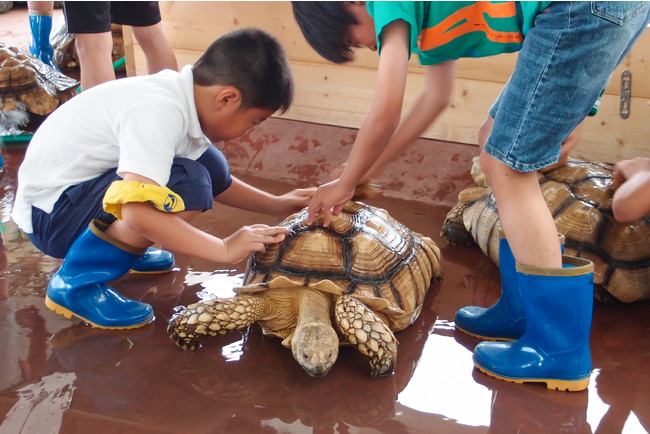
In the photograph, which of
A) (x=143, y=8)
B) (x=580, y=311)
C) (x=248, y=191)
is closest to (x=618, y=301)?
(x=580, y=311)

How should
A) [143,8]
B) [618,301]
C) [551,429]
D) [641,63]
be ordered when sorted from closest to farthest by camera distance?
[551,429] < [618,301] < [641,63] < [143,8]

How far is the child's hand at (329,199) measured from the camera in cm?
185

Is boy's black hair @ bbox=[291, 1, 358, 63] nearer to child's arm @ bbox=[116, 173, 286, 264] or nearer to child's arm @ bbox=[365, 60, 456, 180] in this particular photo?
child's arm @ bbox=[365, 60, 456, 180]

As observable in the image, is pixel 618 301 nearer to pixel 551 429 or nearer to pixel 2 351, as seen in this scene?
pixel 551 429

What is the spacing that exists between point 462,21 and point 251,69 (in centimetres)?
65

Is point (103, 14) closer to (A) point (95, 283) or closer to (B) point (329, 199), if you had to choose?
(A) point (95, 283)

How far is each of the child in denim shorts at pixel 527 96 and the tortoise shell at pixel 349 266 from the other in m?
0.24

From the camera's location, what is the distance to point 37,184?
6.59 feet

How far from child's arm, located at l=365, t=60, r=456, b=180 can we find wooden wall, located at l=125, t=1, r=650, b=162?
126cm

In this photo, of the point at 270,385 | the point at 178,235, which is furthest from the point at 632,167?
the point at 178,235

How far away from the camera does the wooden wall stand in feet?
9.77

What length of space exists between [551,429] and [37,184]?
1.71 m

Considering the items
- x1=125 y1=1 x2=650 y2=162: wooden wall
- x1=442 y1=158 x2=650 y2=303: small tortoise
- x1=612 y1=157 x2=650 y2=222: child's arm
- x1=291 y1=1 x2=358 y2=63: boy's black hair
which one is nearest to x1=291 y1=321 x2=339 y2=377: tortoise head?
x1=291 y1=1 x2=358 y2=63: boy's black hair

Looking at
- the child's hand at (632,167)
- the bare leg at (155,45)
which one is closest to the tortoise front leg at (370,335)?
the child's hand at (632,167)
